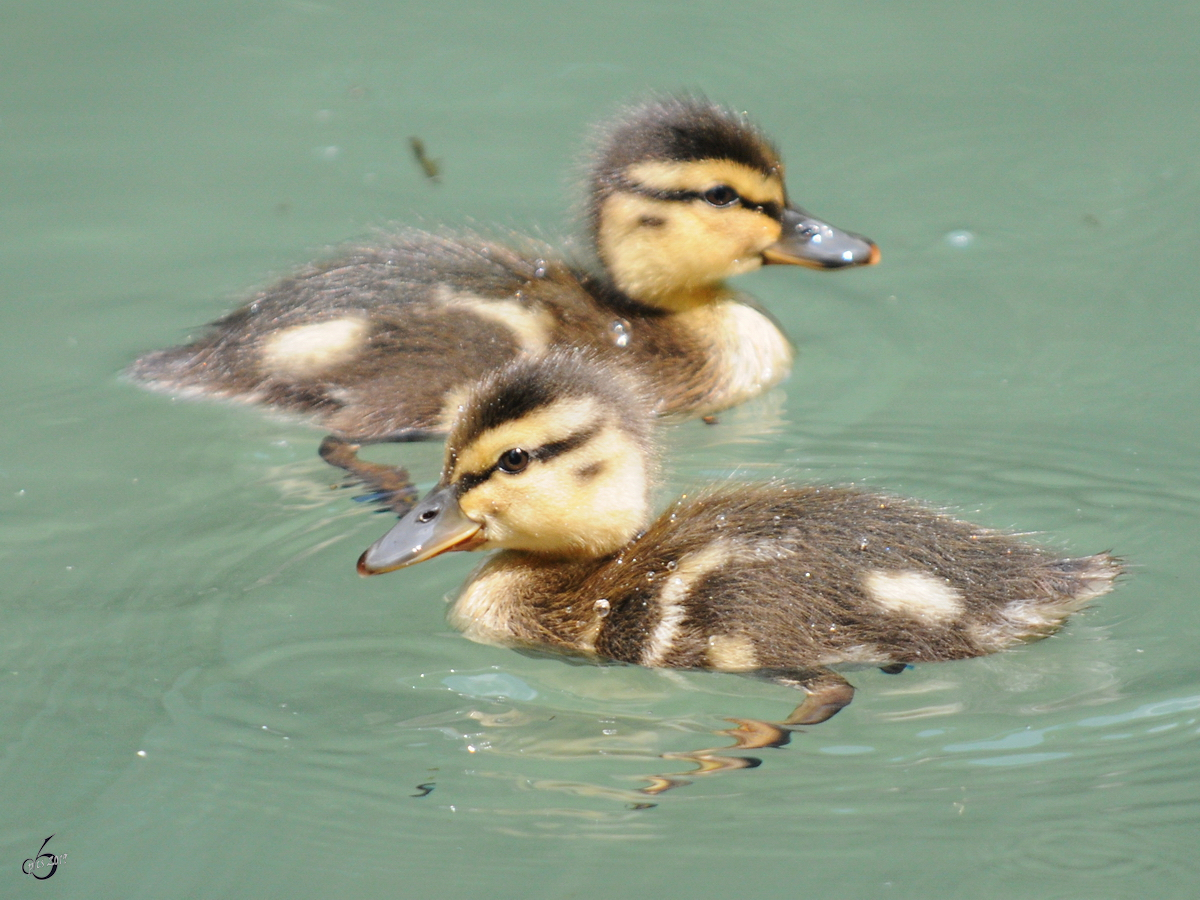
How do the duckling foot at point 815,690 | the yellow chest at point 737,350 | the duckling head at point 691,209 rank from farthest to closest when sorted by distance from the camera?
the yellow chest at point 737,350 < the duckling head at point 691,209 < the duckling foot at point 815,690

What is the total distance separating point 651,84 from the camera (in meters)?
5.16

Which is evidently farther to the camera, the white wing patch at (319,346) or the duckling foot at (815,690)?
the white wing patch at (319,346)

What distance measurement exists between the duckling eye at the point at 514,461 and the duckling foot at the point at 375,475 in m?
0.53

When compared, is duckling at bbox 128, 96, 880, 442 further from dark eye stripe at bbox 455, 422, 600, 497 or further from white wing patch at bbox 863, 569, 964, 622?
white wing patch at bbox 863, 569, 964, 622

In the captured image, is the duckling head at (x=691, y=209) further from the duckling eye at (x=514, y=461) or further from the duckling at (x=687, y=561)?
the duckling eye at (x=514, y=461)

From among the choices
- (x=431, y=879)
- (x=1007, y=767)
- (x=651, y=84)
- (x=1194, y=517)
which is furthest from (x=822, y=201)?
(x=431, y=879)

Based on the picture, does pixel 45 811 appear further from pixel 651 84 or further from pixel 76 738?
pixel 651 84

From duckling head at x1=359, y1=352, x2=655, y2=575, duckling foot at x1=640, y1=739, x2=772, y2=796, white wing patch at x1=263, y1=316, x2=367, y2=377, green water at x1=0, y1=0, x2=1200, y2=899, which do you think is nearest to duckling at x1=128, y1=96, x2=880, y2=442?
white wing patch at x1=263, y1=316, x2=367, y2=377

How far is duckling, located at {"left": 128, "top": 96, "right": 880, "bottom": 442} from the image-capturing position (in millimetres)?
3545

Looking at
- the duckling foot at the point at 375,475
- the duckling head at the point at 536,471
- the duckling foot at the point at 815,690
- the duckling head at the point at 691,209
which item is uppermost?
the duckling head at the point at 691,209

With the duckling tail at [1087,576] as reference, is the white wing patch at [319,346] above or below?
below

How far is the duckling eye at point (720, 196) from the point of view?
378 cm

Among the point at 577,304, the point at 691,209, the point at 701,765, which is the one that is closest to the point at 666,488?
the point at 577,304

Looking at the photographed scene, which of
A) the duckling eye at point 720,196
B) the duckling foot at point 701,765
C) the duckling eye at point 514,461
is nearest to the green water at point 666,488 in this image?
the duckling foot at point 701,765
